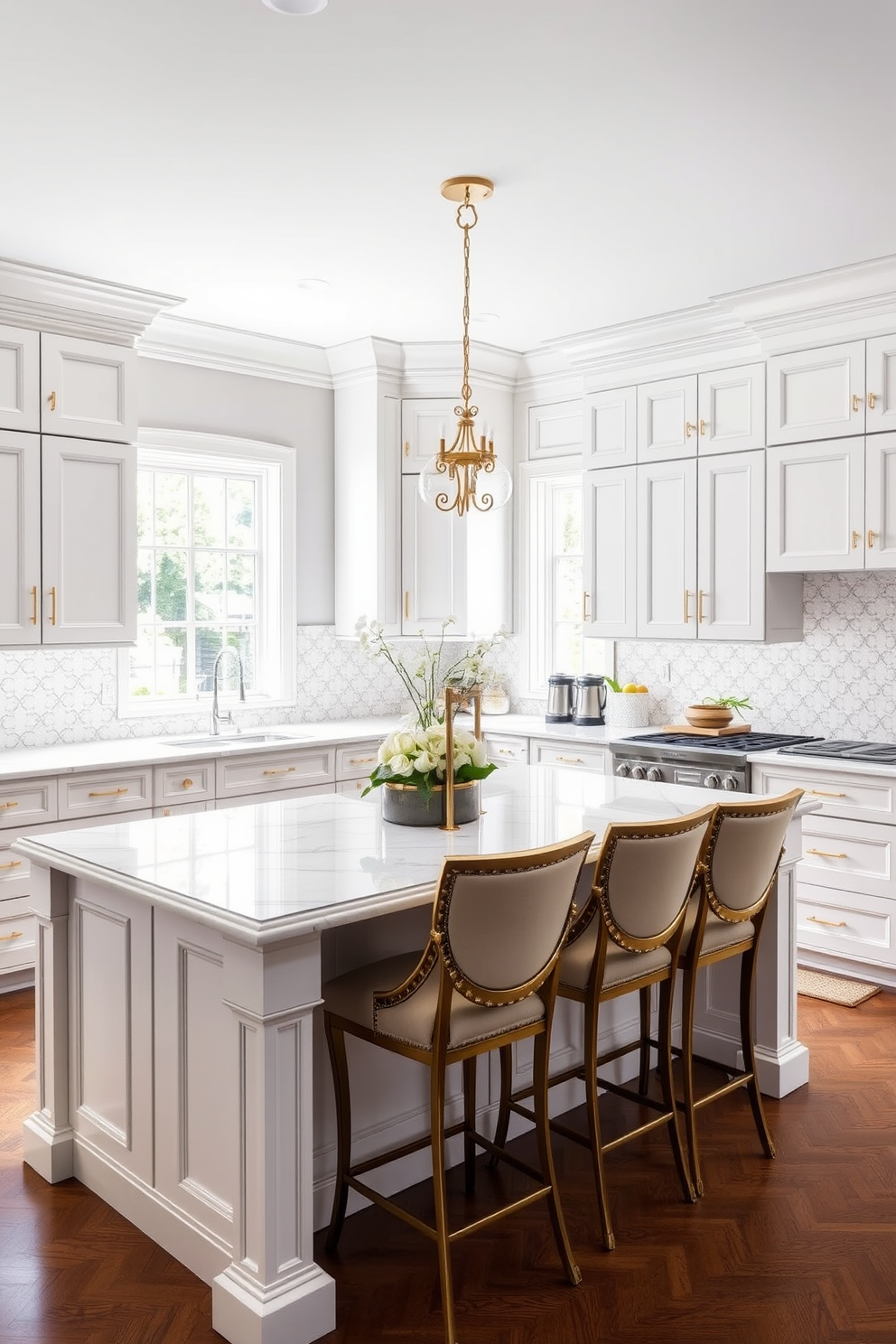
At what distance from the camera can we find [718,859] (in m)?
2.81

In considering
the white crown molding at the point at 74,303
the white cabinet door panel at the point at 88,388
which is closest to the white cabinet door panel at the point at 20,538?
the white cabinet door panel at the point at 88,388

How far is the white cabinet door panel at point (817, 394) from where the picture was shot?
4512 millimetres

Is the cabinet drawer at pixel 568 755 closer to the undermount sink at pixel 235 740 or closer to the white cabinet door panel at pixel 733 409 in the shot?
the undermount sink at pixel 235 740

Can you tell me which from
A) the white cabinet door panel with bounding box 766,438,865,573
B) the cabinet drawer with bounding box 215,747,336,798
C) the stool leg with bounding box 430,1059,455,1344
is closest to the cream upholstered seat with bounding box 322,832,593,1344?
the stool leg with bounding box 430,1059,455,1344

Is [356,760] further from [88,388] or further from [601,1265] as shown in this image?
[601,1265]

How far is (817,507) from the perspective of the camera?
4.66 metres

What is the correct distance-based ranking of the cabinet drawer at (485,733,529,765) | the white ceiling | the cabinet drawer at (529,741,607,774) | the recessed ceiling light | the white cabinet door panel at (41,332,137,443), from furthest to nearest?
the cabinet drawer at (485,733,529,765) < the cabinet drawer at (529,741,607,774) < the white cabinet door panel at (41,332,137,443) < the white ceiling < the recessed ceiling light

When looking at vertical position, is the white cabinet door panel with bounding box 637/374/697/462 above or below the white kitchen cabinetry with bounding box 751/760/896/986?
above

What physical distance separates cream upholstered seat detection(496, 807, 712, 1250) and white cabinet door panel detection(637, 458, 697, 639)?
256cm

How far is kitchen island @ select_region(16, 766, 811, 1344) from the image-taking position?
7.14 ft

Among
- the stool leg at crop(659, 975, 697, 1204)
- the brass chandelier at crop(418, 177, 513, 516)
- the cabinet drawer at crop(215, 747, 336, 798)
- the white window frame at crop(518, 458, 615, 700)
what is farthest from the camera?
the white window frame at crop(518, 458, 615, 700)

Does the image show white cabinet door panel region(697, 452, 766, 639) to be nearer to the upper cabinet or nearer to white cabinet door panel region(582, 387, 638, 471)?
the upper cabinet

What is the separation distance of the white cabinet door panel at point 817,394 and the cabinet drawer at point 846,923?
6.42 feet

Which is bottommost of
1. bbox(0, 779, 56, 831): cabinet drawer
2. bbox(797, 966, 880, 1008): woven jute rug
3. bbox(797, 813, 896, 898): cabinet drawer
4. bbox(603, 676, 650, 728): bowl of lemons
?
bbox(797, 966, 880, 1008): woven jute rug
